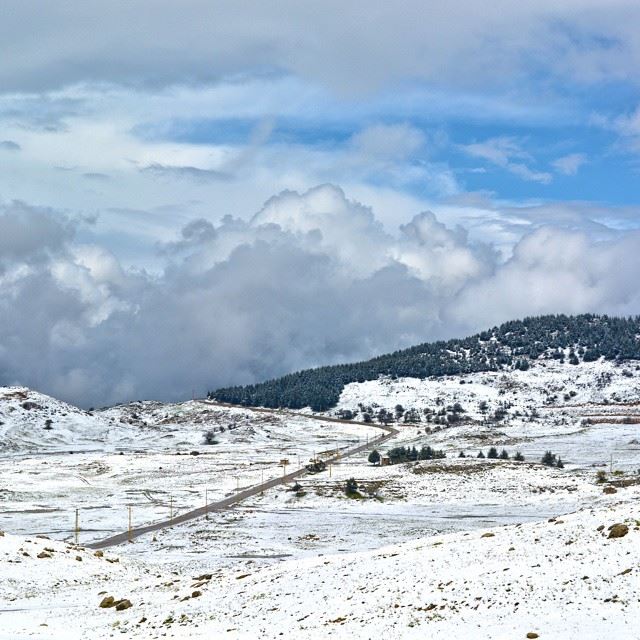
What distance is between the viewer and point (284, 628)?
33.6 m

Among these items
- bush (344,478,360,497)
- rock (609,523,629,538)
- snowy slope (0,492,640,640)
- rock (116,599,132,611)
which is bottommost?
bush (344,478,360,497)

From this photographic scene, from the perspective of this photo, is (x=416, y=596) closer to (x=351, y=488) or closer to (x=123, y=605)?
(x=123, y=605)

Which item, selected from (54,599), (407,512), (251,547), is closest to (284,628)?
(54,599)

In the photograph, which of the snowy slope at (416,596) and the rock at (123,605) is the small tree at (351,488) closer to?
the snowy slope at (416,596)

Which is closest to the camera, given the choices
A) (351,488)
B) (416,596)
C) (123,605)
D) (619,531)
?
(416,596)

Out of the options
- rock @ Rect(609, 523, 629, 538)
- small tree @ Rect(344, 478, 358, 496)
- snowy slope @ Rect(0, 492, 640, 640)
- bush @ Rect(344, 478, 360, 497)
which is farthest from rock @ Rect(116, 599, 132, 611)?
small tree @ Rect(344, 478, 358, 496)

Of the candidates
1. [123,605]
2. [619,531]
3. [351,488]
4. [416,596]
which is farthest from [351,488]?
[416,596]

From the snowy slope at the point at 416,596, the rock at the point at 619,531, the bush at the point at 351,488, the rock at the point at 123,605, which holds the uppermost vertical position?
the rock at the point at 619,531

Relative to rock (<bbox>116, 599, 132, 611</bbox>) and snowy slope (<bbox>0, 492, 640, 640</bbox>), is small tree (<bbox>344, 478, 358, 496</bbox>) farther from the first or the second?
rock (<bbox>116, 599, 132, 611</bbox>)

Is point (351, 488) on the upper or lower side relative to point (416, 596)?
lower

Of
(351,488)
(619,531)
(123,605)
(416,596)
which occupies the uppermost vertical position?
(619,531)

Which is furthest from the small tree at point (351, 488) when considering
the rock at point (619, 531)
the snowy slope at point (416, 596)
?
the rock at point (619, 531)

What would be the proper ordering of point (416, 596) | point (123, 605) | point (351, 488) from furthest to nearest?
1. point (351, 488)
2. point (123, 605)
3. point (416, 596)

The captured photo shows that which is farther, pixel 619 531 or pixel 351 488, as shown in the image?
pixel 351 488
